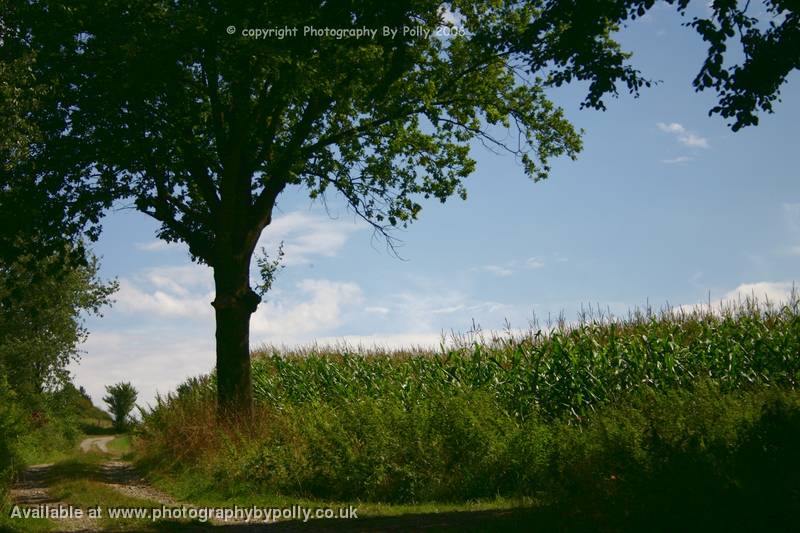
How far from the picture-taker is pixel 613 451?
34.2 ft

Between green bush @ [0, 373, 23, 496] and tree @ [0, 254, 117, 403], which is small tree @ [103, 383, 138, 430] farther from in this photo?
green bush @ [0, 373, 23, 496]

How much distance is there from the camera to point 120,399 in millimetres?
60719

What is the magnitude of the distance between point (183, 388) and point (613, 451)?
22292 millimetres

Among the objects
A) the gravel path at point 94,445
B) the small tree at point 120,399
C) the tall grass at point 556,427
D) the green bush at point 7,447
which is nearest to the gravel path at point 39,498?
the green bush at point 7,447

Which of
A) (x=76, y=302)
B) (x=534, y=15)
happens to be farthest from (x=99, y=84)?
(x=76, y=302)

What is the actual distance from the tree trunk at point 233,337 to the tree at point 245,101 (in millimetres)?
39

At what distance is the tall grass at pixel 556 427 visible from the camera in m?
9.12

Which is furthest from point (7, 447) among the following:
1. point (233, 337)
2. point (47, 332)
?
point (47, 332)

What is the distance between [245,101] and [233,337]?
6.02 metres

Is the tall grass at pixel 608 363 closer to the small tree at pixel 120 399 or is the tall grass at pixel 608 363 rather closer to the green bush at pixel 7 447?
the green bush at pixel 7 447

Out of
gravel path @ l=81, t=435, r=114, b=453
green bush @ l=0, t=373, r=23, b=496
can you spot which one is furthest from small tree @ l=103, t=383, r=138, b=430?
green bush @ l=0, t=373, r=23, b=496

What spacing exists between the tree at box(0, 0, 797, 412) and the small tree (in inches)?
1673

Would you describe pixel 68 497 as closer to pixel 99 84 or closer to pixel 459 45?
pixel 99 84

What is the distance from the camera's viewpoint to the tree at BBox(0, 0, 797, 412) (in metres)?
→ 15.9
